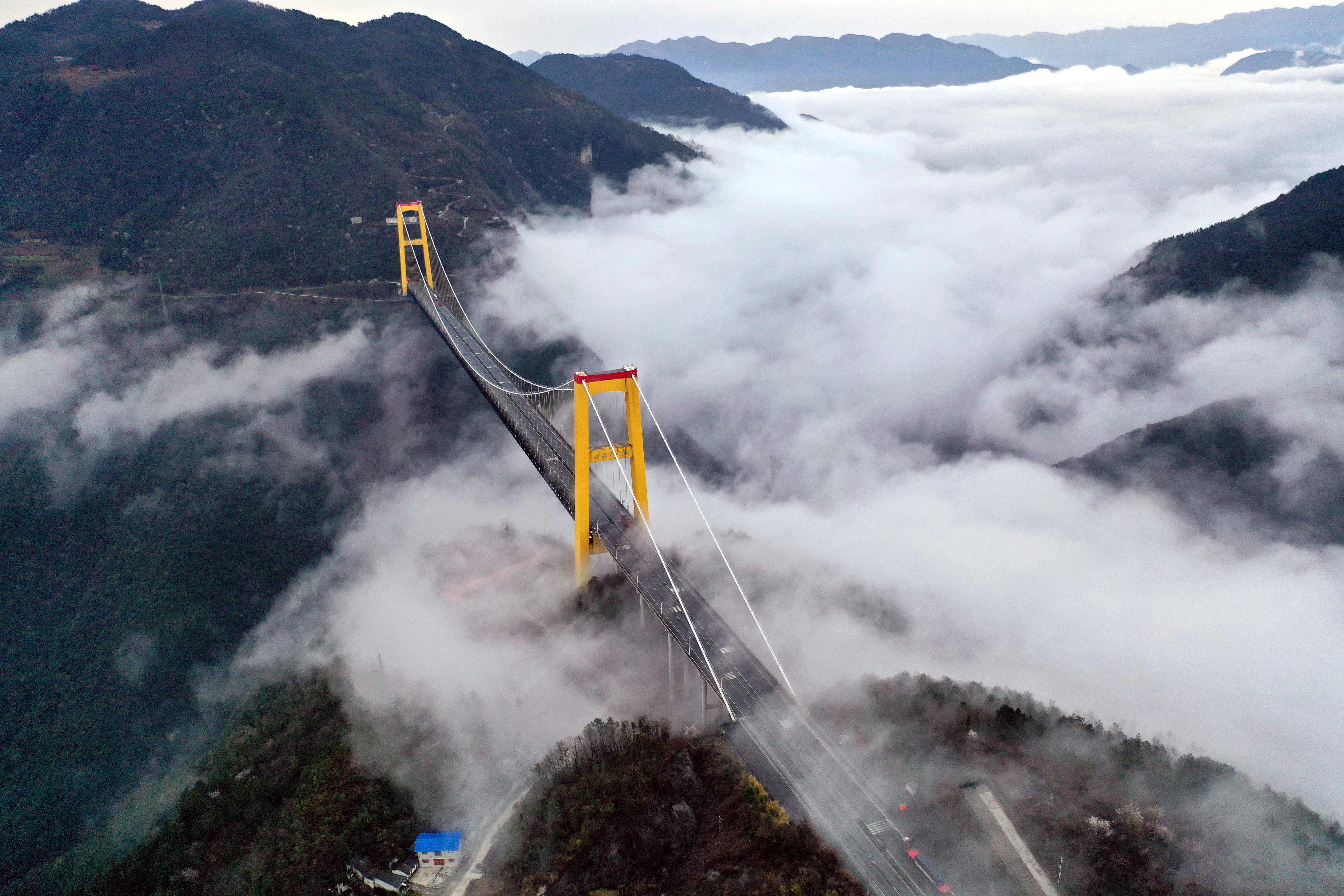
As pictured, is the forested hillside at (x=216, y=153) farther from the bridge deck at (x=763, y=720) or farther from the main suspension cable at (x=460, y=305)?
the bridge deck at (x=763, y=720)

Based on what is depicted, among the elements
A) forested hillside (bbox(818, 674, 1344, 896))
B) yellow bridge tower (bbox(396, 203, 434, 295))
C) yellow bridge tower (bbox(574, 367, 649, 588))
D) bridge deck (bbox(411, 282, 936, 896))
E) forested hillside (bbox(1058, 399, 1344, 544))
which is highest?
yellow bridge tower (bbox(396, 203, 434, 295))

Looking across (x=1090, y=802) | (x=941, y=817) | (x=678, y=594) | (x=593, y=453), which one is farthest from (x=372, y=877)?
(x=1090, y=802)

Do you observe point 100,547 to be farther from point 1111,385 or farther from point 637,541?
point 1111,385

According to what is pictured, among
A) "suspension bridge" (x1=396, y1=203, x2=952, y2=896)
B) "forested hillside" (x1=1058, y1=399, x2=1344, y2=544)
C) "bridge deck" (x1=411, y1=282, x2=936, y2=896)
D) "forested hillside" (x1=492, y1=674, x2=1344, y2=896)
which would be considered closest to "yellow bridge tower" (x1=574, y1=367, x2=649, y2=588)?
A: "suspension bridge" (x1=396, y1=203, x2=952, y2=896)

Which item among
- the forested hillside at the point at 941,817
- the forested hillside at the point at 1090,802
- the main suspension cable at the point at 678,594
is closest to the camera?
the forested hillside at the point at 941,817

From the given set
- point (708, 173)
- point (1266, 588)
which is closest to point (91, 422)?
point (1266, 588)

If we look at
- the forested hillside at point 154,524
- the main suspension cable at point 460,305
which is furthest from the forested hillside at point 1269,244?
the forested hillside at point 154,524

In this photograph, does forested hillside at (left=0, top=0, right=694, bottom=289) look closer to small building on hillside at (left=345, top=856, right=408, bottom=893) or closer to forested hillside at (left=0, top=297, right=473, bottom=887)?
forested hillside at (left=0, top=297, right=473, bottom=887)
